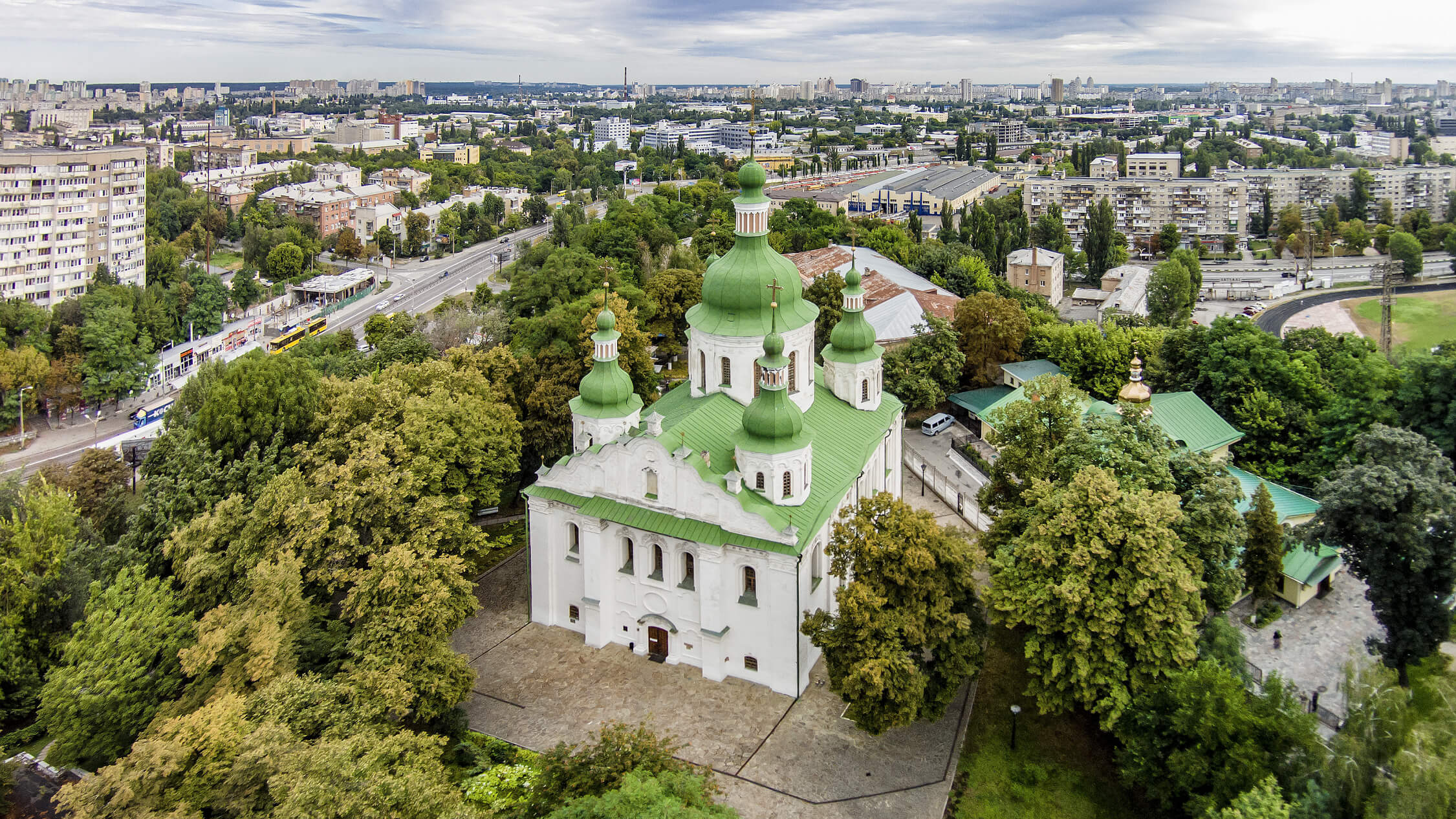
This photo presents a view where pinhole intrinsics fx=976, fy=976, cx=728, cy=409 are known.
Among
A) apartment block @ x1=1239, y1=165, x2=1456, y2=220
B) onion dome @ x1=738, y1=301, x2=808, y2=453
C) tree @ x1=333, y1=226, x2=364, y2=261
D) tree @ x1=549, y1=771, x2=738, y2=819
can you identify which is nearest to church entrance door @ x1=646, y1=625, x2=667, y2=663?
onion dome @ x1=738, y1=301, x2=808, y2=453

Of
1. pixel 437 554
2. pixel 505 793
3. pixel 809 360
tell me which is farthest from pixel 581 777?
pixel 809 360

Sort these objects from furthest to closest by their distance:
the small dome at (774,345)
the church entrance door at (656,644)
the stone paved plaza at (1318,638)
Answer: the church entrance door at (656,644)
the stone paved plaza at (1318,638)
the small dome at (774,345)

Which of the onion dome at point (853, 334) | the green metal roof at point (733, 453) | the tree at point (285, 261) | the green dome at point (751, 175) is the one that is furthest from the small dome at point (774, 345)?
the tree at point (285, 261)

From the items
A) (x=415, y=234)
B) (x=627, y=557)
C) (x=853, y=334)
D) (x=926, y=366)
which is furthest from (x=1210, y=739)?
(x=415, y=234)

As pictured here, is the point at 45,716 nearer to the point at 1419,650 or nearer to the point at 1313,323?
the point at 1419,650

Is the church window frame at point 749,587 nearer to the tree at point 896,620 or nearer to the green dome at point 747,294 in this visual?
the tree at point 896,620

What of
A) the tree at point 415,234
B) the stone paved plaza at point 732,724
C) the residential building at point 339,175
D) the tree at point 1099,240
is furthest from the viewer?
the residential building at point 339,175
